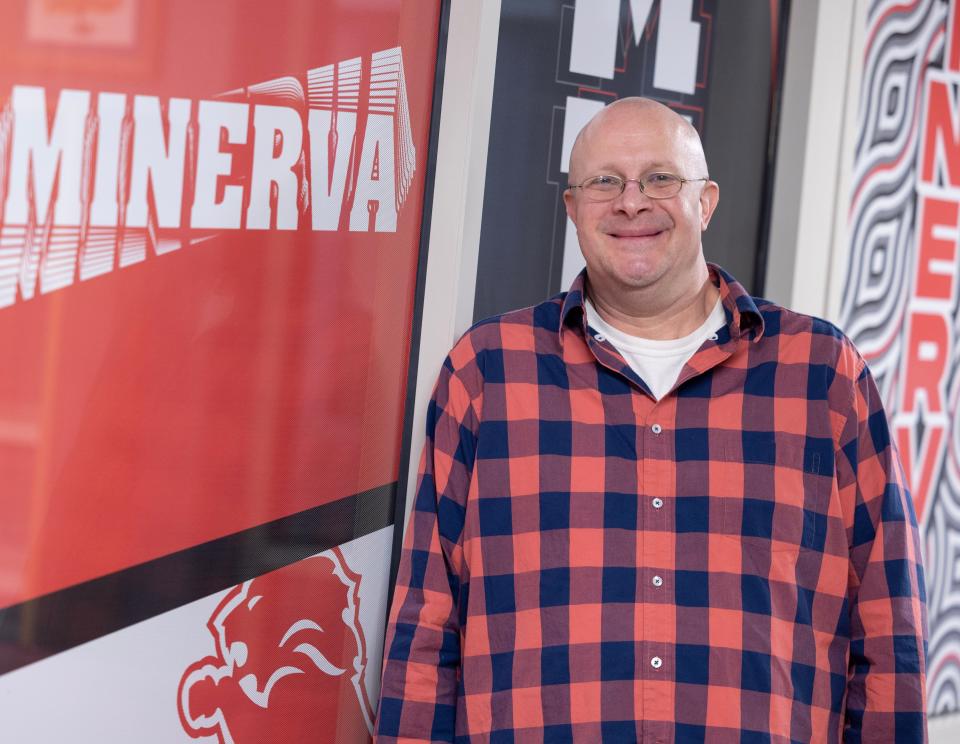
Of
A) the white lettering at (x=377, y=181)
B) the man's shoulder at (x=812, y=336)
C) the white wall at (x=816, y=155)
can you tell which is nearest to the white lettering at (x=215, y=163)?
the white lettering at (x=377, y=181)

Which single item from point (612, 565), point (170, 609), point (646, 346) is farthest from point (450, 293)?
point (170, 609)

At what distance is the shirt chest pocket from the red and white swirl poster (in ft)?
1.86

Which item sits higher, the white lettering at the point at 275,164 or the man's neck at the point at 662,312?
the white lettering at the point at 275,164

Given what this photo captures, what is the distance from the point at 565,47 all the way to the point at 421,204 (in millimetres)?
501

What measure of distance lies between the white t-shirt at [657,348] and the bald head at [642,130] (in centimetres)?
24

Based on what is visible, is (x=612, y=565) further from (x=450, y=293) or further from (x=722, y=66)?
(x=722, y=66)

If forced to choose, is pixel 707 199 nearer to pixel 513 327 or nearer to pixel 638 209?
pixel 638 209

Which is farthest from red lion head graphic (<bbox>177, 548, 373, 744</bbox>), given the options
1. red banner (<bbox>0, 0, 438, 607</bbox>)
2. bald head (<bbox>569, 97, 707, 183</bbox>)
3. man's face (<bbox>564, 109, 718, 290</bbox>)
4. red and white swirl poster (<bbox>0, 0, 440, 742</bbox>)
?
bald head (<bbox>569, 97, 707, 183</bbox>)

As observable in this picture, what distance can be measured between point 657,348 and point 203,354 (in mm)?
706

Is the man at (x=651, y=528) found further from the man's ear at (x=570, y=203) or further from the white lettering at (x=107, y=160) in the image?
the white lettering at (x=107, y=160)

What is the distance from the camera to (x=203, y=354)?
57.8 inches

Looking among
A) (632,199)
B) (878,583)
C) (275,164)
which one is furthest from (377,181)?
(878,583)

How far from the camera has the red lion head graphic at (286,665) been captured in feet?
5.06

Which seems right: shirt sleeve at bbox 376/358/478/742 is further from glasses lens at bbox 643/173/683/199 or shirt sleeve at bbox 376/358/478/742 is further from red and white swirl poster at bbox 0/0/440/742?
glasses lens at bbox 643/173/683/199
